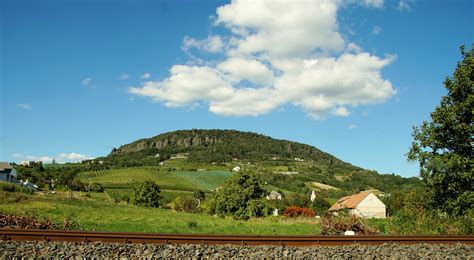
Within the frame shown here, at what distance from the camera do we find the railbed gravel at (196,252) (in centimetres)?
1061

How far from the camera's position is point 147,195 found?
69500 mm

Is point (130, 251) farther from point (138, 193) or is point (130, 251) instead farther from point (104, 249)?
point (138, 193)

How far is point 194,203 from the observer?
212ft

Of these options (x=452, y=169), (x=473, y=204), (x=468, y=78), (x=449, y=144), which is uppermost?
(x=468, y=78)

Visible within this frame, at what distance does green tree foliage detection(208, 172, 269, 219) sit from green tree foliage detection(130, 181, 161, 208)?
83.4 ft

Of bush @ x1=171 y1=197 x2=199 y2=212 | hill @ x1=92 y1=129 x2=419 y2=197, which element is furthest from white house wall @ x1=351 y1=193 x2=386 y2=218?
hill @ x1=92 y1=129 x2=419 y2=197

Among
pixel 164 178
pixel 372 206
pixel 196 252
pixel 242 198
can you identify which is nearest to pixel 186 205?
pixel 242 198

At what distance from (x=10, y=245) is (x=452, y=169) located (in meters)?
21.9

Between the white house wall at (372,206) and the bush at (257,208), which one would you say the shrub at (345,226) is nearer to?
the bush at (257,208)

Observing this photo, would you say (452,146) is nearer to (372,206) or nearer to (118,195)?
(372,206)

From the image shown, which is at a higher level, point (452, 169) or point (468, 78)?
point (468, 78)

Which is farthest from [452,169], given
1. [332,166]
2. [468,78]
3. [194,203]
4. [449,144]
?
[332,166]

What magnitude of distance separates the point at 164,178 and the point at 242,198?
75843 millimetres

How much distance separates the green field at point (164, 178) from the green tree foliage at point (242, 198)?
57.3 metres
